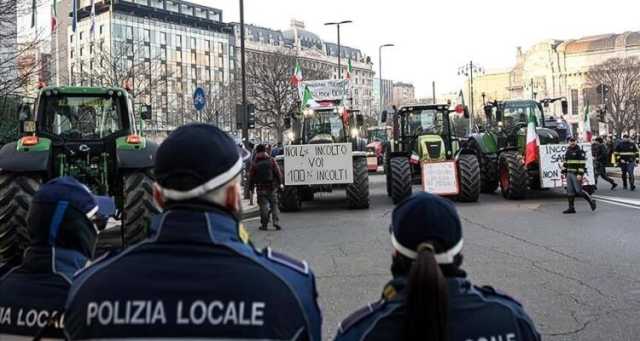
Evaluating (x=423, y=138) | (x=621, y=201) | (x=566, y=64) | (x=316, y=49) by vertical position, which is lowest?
(x=621, y=201)

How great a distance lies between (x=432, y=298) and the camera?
207 centimetres

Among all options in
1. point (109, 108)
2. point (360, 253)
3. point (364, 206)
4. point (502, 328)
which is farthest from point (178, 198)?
point (364, 206)

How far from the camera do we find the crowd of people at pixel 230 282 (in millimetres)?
1958

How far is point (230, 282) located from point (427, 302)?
625 millimetres

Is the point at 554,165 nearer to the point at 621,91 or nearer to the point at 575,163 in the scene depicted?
the point at 575,163

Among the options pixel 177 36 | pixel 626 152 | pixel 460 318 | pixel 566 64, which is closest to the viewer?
pixel 460 318

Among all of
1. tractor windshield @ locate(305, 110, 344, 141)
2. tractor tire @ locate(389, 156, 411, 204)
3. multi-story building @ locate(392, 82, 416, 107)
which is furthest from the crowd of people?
multi-story building @ locate(392, 82, 416, 107)

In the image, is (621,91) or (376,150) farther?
(621,91)

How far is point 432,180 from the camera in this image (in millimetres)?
17375

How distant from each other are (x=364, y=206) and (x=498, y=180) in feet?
18.0

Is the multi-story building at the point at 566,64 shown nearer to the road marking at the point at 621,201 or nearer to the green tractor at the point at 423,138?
the green tractor at the point at 423,138

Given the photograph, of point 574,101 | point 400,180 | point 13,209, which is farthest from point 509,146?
point 574,101

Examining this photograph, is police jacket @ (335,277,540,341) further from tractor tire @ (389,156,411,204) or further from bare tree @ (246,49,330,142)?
bare tree @ (246,49,330,142)

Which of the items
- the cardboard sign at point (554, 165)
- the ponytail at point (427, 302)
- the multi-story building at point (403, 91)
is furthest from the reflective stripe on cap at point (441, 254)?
the multi-story building at point (403, 91)
